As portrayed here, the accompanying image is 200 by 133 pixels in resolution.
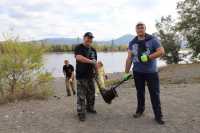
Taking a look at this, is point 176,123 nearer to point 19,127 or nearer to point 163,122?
point 163,122

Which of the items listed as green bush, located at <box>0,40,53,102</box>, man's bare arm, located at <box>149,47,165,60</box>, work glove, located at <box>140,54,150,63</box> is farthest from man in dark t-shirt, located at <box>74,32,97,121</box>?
green bush, located at <box>0,40,53,102</box>

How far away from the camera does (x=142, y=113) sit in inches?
332

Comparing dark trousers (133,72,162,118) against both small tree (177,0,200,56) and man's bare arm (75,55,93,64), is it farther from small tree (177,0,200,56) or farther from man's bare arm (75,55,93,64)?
small tree (177,0,200,56)

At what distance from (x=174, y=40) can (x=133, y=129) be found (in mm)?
33271

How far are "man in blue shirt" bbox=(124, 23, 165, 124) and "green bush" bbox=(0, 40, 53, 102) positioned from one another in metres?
4.44

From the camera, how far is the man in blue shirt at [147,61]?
24.9ft

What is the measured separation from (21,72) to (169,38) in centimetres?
2989

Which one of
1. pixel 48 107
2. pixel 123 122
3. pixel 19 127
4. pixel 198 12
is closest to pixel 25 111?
pixel 48 107

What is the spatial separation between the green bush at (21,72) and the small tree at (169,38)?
28.9 meters

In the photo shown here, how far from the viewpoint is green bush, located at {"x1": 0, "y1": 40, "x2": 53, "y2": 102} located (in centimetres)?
1130

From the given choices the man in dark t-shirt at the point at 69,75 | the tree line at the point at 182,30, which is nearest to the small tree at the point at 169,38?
the tree line at the point at 182,30

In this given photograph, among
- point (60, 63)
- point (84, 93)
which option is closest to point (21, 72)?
point (84, 93)

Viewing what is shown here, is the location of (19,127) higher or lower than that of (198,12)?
lower

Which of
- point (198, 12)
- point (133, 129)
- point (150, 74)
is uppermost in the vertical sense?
point (198, 12)
